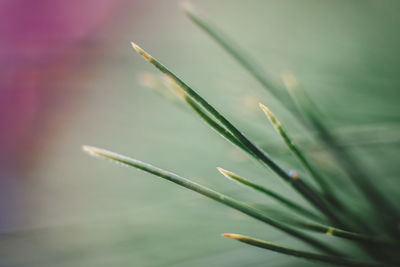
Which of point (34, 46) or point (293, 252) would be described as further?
point (34, 46)

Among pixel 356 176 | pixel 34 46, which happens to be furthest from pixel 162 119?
pixel 34 46

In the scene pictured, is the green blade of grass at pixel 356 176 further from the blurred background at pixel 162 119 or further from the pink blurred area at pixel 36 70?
the pink blurred area at pixel 36 70

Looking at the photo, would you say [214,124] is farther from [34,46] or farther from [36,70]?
[34,46]

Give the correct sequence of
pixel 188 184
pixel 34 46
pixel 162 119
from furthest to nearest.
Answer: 1. pixel 34 46
2. pixel 162 119
3. pixel 188 184

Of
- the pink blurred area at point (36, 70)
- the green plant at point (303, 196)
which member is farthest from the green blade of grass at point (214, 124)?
the pink blurred area at point (36, 70)

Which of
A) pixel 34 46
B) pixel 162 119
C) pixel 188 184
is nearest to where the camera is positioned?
pixel 188 184

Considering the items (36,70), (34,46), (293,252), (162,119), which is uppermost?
(34,46)

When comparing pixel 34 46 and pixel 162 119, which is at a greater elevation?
pixel 34 46
